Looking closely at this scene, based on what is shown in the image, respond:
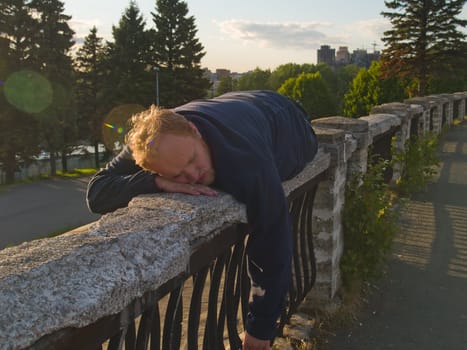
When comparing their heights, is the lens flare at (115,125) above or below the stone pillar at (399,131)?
below

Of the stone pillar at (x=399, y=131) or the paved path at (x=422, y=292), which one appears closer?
the paved path at (x=422, y=292)

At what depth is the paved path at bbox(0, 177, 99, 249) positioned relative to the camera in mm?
15305

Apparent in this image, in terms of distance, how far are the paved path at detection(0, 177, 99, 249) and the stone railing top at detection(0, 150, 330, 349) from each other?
13.6 meters

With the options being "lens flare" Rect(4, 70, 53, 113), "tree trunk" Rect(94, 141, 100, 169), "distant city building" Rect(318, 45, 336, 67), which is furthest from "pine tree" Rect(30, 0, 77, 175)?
"distant city building" Rect(318, 45, 336, 67)

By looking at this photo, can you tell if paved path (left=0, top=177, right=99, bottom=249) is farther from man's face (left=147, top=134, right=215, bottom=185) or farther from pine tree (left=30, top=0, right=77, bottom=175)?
man's face (left=147, top=134, right=215, bottom=185)

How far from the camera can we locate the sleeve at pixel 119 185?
6.88 ft

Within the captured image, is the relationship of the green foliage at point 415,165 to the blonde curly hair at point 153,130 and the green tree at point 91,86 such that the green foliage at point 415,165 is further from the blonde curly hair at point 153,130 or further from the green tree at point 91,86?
the green tree at point 91,86

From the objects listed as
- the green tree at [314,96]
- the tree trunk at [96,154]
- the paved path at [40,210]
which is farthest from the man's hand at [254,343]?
the green tree at [314,96]

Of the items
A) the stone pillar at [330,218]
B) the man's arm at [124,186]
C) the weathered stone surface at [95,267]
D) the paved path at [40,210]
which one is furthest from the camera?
the paved path at [40,210]

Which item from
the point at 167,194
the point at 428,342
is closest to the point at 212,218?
the point at 167,194

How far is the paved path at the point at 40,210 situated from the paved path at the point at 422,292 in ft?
37.9

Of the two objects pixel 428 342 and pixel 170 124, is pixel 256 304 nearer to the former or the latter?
pixel 170 124

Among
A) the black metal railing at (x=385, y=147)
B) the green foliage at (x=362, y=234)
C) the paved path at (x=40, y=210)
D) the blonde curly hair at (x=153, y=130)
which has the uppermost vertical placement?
the blonde curly hair at (x=153, y=130)

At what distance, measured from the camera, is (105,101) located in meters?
33.6
